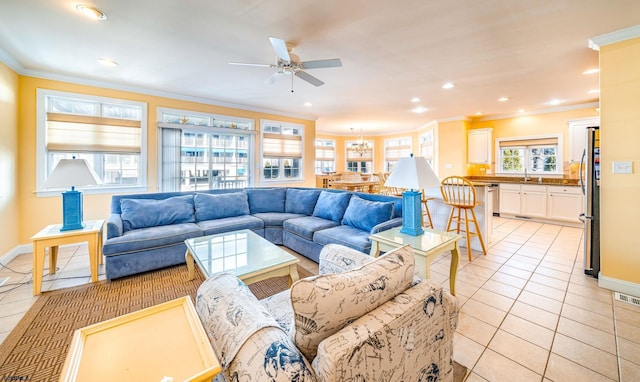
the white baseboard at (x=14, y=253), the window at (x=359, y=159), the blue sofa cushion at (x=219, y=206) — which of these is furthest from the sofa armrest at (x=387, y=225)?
the window at (x=359, y=159)

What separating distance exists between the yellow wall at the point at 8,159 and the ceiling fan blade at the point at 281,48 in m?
3.56

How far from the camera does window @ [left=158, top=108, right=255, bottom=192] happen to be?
477cm

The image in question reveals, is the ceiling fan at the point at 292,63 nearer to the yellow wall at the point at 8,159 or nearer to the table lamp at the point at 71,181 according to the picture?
the table lamp at the point at 71,181

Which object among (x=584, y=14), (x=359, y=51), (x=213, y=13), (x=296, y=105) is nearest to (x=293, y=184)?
(x=296, y=105)

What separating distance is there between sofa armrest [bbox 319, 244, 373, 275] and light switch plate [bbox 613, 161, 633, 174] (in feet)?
9.64

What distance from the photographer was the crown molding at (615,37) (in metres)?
2.45

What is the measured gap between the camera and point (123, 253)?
2.82 m

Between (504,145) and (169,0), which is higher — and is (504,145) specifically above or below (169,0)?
below

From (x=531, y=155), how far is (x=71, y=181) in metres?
8.60

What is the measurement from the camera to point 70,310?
222 cm

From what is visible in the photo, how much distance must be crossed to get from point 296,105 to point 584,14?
14.6ft

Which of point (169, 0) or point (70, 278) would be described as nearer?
point (169, 0)

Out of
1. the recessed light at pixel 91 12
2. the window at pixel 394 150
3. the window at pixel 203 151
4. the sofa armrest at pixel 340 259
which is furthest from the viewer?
the window at pixel 394 150

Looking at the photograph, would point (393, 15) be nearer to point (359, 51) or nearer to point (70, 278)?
point (359, 51)
